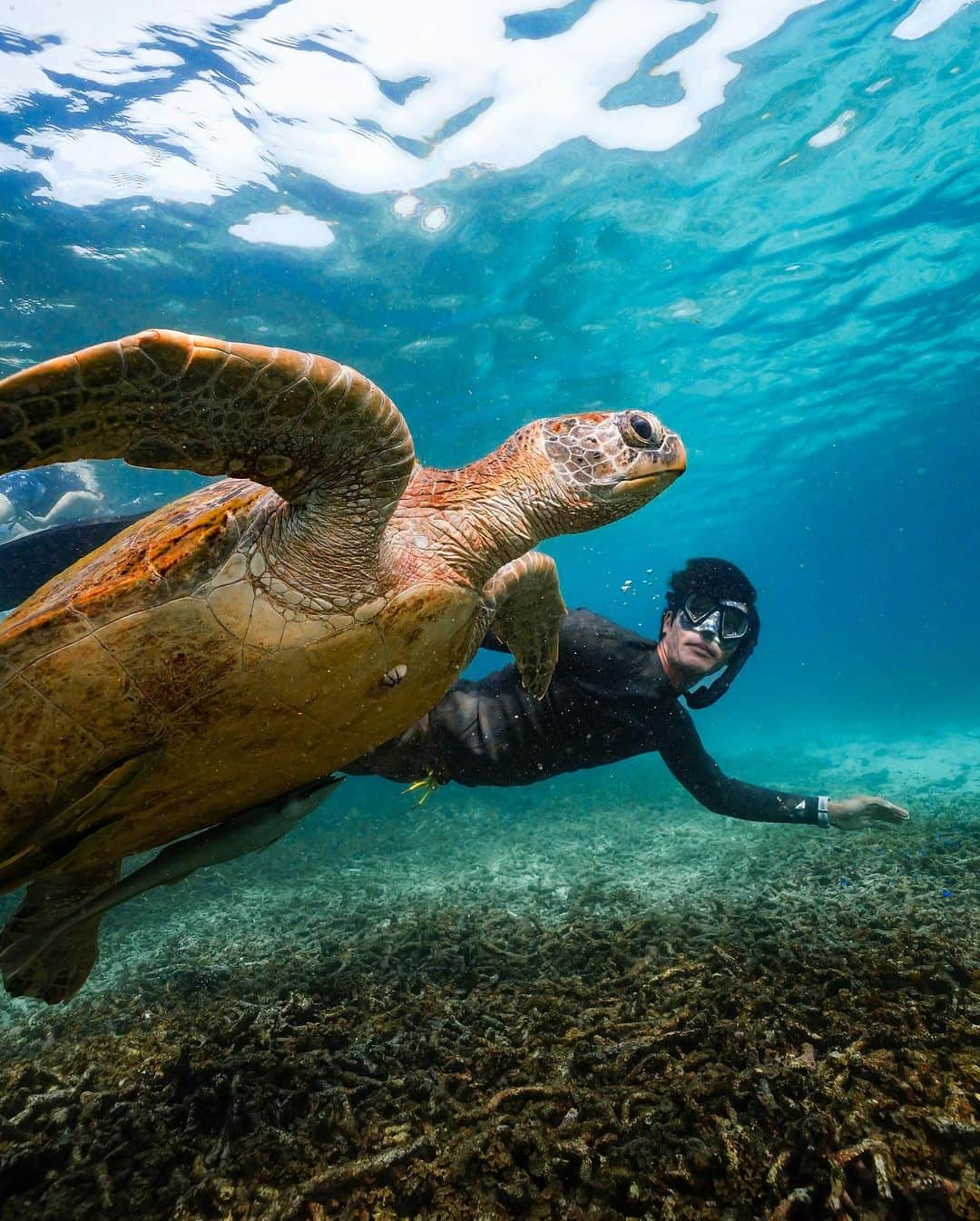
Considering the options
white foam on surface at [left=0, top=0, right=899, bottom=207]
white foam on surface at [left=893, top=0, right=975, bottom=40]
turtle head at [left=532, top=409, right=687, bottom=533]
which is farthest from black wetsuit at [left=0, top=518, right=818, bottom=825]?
white foam on surface at [left=893, top=0, right=975, bottom=40]

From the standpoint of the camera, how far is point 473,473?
307 centimetres

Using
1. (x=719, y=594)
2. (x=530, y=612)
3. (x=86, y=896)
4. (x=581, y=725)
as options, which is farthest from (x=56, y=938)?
(x=719, y=594)

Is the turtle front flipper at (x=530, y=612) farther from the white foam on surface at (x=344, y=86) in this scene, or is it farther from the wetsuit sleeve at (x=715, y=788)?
the white foam on surface at (x=344, y=86)

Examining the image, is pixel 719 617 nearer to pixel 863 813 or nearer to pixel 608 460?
pixel 863 813

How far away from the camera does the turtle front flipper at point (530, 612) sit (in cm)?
359

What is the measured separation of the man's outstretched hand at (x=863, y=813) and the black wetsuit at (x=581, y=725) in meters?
0.19

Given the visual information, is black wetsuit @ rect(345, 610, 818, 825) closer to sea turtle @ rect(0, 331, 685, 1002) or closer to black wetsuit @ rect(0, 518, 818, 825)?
black wetsuit @ rect(0, 518, 818, 825)

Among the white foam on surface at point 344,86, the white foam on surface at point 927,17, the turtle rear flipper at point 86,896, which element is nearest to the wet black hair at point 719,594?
the turtle rear flipper at point 86,896

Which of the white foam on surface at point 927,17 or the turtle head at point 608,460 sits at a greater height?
the white foam on surface at point 927,17

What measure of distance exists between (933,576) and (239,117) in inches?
4696

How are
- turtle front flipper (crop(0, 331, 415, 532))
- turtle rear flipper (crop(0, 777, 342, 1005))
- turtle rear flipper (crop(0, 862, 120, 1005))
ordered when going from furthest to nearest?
1. turtle rear flipper (crop(0, 862, 120, 1005))
2. turtle rear flipper (crop(0, 777, 342, 1005))
3. turtle front flipper (crop(0, 331, 415, 532))

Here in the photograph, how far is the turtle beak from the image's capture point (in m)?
2.88

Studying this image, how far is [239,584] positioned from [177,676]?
45cm

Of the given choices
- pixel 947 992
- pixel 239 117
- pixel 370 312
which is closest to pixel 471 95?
pixel 239 117
